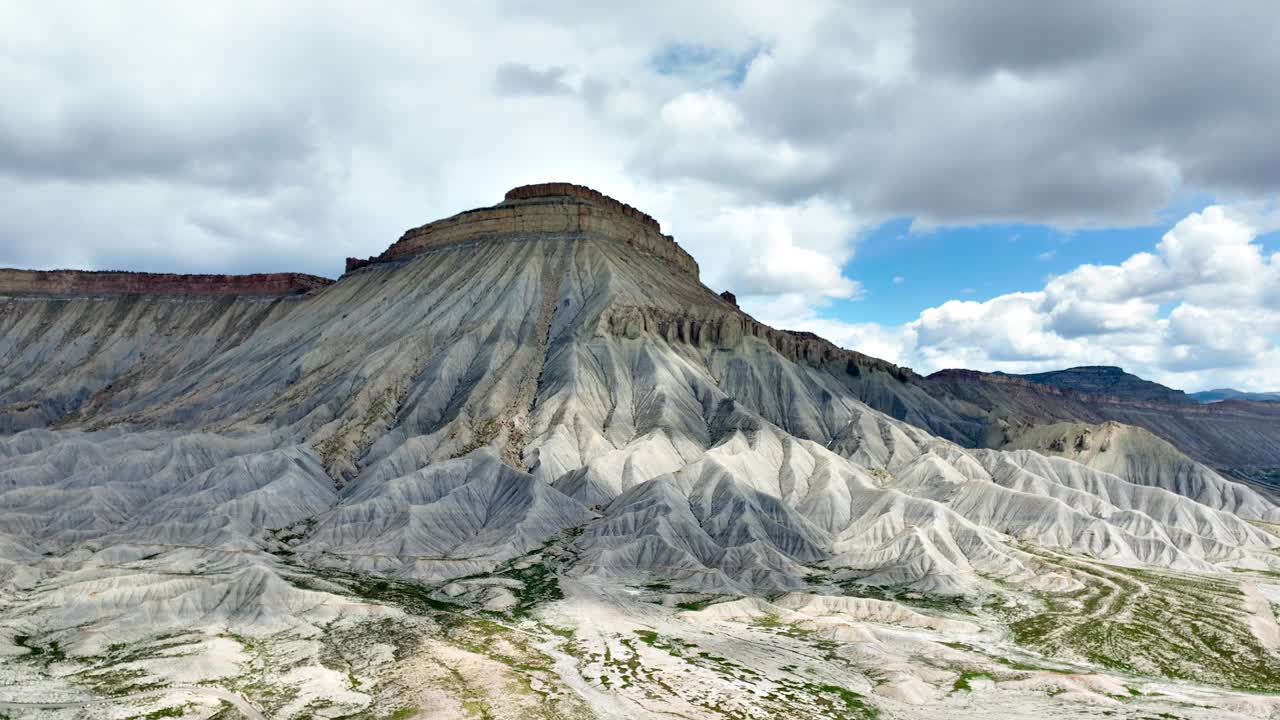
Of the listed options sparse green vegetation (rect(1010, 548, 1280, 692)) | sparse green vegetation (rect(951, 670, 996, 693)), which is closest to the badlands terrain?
sparse green vegetation (rect(951, 670, 996, 693))

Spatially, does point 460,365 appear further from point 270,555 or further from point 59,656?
point 59,656

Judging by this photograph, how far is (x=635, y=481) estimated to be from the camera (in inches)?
5344

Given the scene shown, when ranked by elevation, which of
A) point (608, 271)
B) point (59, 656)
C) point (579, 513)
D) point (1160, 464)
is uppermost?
point (608, 271)

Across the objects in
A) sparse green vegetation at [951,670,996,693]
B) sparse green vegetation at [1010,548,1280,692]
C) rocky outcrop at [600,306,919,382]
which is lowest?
sparse green vegetation at [951,670,996,693]

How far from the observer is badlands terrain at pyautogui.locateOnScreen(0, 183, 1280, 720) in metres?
67.6

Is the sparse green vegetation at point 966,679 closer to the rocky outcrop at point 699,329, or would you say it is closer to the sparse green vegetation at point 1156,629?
the sparse green vegetation at point 1156,629

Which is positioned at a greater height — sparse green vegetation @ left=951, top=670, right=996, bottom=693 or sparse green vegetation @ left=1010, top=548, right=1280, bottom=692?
sparse green vegetation @ left=1010, top=548, right=1280, bottom=692

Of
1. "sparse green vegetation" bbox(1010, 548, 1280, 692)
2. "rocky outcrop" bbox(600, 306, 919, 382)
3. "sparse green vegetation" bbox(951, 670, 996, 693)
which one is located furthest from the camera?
"rocky outcrop" bbox(600, 306, 919, 382)

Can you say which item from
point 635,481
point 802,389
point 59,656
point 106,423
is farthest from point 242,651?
point 802,389

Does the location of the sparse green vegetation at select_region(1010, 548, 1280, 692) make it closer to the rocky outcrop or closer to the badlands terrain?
the badlands terrain

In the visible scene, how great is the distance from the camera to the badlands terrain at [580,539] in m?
67.6

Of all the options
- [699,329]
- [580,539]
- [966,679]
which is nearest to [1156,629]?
[966,679]

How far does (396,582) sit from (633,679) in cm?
4265

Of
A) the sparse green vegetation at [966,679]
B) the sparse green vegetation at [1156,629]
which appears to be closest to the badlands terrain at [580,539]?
the sparse green vegetation at [966,679]
